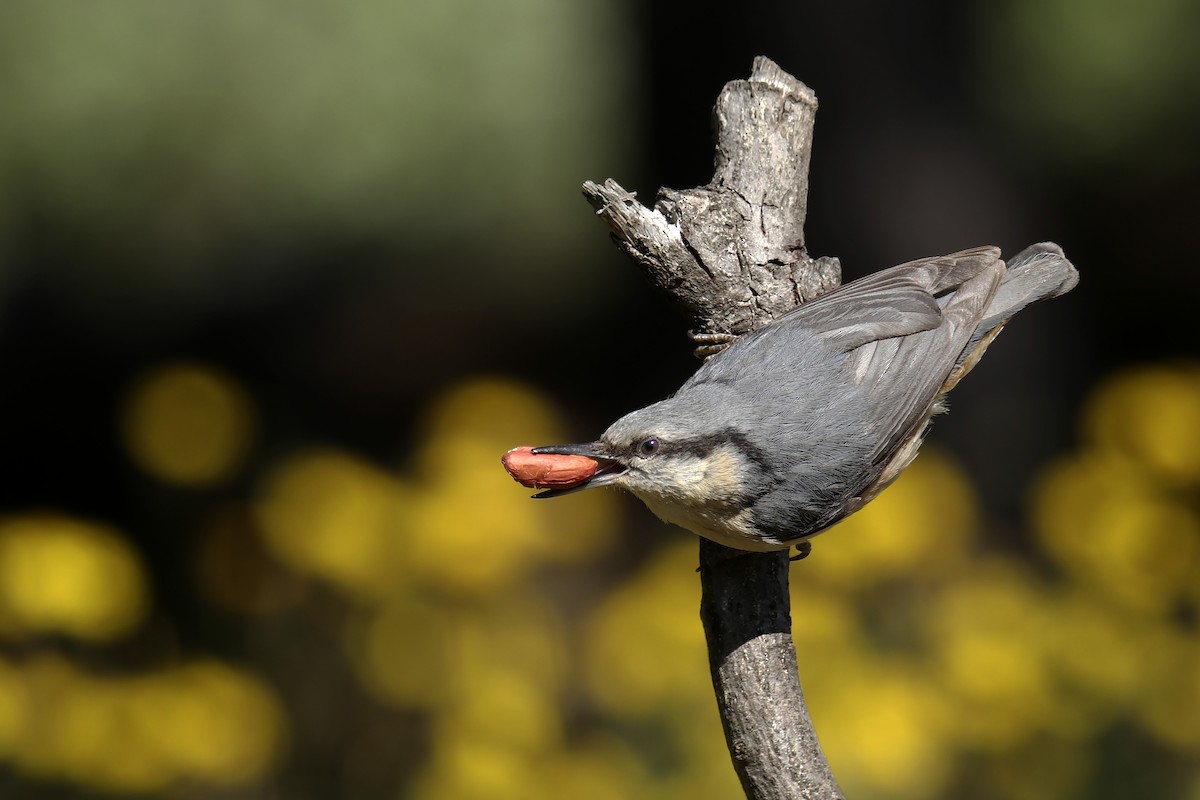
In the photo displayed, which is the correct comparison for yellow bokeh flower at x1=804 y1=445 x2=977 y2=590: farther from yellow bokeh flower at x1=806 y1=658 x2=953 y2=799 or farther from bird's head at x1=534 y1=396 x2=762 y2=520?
bird's head at x1=534 y1=396 x2=762 y2=520

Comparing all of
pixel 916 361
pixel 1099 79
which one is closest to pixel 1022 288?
pixel 916 361

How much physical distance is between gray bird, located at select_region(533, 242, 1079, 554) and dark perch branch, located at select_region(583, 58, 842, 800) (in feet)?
0.33

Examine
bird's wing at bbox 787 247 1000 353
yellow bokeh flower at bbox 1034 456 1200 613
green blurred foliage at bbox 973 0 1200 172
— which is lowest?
yellow bokeh flower at bbox 1034 456 1200 613

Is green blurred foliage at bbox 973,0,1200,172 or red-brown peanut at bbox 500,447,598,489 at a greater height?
green blurred foliage at bbox 973,0,1200,172

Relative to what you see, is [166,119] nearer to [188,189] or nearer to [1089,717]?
[188,189]

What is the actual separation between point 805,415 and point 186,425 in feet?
6.23

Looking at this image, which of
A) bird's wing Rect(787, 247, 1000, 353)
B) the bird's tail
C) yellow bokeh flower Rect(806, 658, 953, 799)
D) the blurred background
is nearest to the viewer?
bird's wing Rect(787, 247, 1000, 353)

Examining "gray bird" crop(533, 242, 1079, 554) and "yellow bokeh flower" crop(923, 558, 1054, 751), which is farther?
"yellow bokeh flower" crop(923, 558, 1054, 751)

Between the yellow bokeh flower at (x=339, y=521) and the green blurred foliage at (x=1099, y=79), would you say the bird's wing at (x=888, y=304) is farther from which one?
the green blurred foliage at (x=1099, y=79)

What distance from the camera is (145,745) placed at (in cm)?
308

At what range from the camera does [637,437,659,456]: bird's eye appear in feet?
7.25

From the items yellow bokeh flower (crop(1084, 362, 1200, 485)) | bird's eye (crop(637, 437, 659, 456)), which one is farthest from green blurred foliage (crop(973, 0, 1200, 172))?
bird's eye (crop(637, 437, 659, 456))

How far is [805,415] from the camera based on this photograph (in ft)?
7.82

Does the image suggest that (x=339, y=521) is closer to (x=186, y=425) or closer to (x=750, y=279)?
(x=186, y=425)
